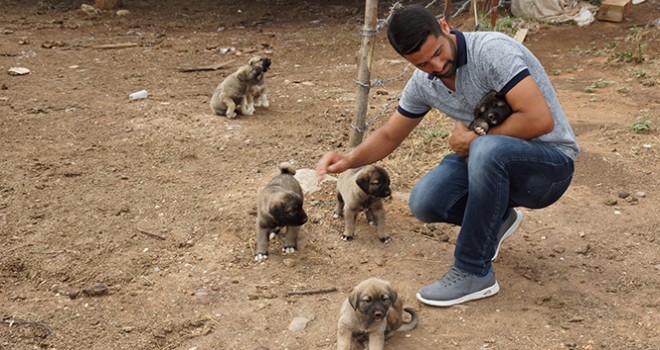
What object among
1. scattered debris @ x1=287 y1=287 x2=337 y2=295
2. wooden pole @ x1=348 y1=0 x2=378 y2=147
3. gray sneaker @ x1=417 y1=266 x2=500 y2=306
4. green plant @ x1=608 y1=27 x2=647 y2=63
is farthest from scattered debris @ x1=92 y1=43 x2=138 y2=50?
gray sneaker @ x1=417 y1=266 x2=500 y2=306

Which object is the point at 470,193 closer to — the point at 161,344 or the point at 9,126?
the point at 161,344

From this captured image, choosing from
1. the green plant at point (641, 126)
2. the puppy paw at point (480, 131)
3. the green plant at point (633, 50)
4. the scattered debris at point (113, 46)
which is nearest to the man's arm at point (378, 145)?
the puppy paw at point (480, 131)

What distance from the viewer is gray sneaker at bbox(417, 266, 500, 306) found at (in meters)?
4.16

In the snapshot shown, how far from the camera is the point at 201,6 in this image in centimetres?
1467

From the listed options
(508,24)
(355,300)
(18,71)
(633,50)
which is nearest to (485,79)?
(355,300)

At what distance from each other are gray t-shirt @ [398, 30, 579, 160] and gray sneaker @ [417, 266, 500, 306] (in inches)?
35.2

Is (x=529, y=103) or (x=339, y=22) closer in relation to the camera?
(x=529, y=103)

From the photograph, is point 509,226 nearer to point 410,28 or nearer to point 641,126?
point 410,28

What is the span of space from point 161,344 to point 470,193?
1982 millimetres

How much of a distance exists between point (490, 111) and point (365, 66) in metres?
1.98

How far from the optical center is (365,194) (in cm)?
500

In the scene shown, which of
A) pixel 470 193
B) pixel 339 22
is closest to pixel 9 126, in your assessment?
pixel 470 193

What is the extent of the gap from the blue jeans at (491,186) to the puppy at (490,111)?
7cm

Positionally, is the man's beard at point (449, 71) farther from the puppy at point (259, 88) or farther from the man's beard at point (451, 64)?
the puppy at point (259, 88)
